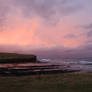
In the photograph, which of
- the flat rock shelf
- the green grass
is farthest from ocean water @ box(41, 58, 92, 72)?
the green grass

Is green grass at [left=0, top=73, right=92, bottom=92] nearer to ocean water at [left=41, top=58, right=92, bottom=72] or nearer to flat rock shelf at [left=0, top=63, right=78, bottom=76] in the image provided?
flat rock shelf at [left=0, top=63, right=78, bottom=76]

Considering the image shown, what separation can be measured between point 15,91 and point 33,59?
2426 inches

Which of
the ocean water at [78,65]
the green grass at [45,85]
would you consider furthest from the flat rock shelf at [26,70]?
the green grass at [45,85]

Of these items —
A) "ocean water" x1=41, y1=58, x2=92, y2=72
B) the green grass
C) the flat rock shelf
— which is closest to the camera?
the green grass

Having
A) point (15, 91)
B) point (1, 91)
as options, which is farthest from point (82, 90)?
point (1, 91)

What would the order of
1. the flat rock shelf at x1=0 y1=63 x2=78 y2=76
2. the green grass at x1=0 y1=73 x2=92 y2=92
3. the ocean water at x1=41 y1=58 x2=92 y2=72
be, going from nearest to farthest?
the green grass at x1=0 y1=73 x2=92 y2=92
the flat rock shelf at x1=0 y1=63 x2=78 y2=76
the ocean water at x1=41 y1=58 x2=92 y2=72

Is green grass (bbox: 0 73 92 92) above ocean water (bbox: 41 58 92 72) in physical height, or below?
above

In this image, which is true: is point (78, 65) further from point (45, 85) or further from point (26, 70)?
point (45, 85)

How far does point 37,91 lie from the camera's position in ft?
37.8

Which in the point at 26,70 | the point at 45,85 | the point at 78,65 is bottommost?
the point at 78,65

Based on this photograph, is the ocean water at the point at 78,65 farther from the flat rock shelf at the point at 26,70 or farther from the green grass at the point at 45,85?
the green grass at the point at 45,85

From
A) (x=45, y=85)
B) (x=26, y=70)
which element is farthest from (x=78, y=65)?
(x=45, y=85)

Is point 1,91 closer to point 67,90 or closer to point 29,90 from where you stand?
point 29,90

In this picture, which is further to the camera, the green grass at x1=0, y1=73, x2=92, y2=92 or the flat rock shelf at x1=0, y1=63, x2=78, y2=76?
the flat rock shelf at x1=0, y1=63, x2=78, y2=76
